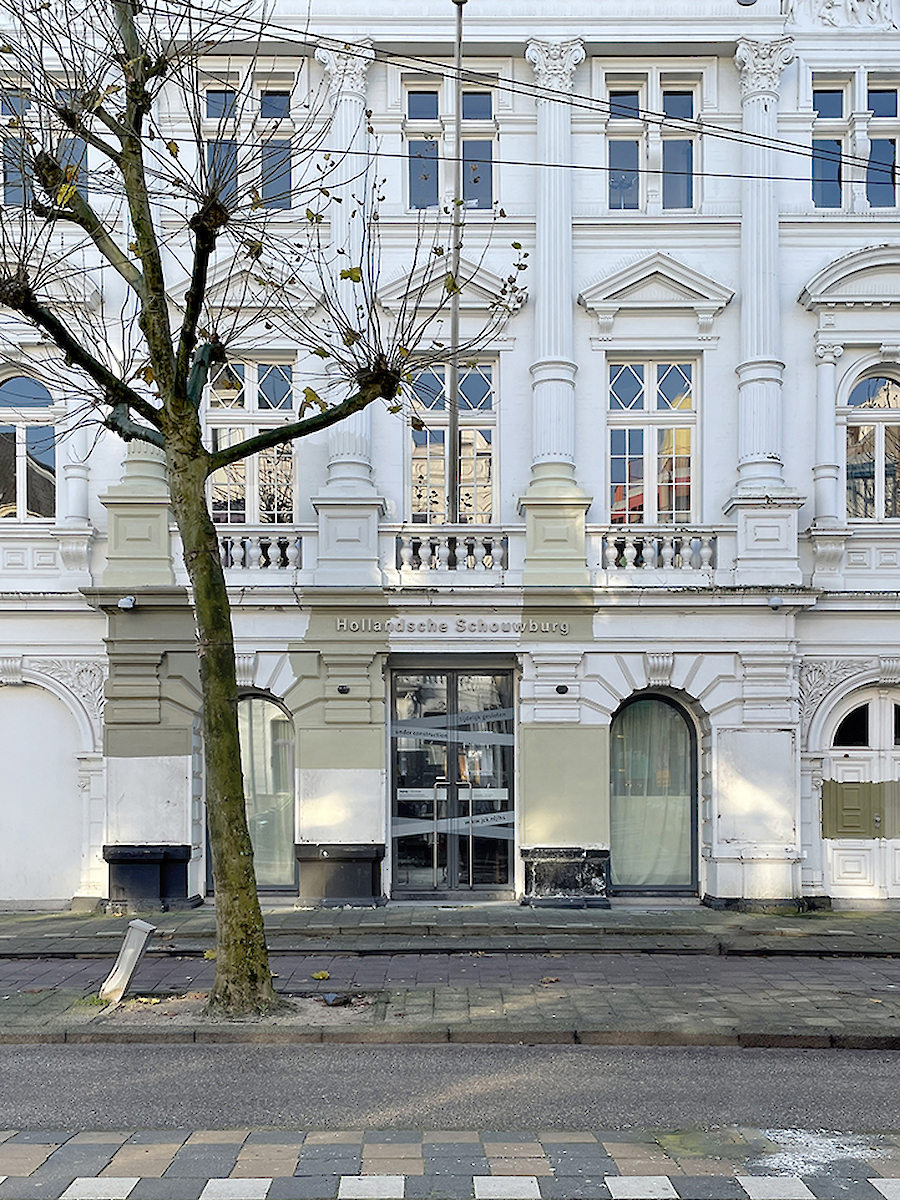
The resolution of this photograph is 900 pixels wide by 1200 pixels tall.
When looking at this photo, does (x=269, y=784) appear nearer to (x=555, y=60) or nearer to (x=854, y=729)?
(x=854, y=729)

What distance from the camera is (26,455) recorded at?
14578 millimetres

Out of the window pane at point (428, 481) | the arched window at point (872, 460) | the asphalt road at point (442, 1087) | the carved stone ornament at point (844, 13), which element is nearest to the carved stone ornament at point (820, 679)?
the arched window at point (872, 460)

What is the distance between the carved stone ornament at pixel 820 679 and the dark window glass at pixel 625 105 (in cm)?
773

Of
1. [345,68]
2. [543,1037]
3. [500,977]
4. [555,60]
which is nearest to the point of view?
[543,1037]

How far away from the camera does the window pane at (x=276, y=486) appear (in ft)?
48.4

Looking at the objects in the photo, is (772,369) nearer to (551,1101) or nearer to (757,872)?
(757,872)

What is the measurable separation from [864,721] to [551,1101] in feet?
29.1

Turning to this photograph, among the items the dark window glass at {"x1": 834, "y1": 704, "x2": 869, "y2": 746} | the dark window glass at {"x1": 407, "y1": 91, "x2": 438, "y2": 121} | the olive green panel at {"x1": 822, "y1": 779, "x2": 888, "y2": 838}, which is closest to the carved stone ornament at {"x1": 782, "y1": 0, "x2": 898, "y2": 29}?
the dark window glass at {"x1": 407, "y1": 91, "x2": 438, "y2": 121}

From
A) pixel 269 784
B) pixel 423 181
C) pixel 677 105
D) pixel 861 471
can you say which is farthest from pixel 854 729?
pixel 423 181

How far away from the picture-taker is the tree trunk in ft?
29.2

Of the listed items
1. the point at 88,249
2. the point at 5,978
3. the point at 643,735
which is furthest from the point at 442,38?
the point at 5,978

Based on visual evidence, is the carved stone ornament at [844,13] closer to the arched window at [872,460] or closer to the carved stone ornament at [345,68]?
the arched window at [872,460]

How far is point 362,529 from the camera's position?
Answer: 46.1 feet

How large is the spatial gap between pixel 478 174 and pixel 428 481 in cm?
418
